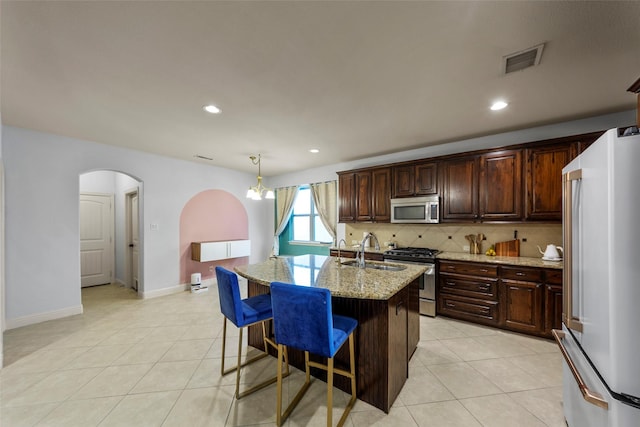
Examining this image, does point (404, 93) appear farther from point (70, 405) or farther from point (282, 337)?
point (70, 405)

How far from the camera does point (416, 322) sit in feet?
8.59

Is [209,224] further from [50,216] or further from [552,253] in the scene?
[552,253]

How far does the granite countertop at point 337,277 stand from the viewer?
1649mm

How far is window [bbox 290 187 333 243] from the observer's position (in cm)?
575

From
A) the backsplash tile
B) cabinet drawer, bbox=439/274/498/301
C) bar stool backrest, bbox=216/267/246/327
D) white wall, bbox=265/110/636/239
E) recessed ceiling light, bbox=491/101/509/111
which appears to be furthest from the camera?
the backsplash tile

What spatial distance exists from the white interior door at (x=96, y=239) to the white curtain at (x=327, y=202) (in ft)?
15.6

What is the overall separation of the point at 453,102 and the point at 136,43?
273cm

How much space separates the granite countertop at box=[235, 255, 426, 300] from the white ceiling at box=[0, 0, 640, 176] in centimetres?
166

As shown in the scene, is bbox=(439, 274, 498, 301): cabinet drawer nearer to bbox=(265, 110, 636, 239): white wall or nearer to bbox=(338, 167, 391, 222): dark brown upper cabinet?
bbox=(338, 167, 391, 222): dark brown upper cabinet

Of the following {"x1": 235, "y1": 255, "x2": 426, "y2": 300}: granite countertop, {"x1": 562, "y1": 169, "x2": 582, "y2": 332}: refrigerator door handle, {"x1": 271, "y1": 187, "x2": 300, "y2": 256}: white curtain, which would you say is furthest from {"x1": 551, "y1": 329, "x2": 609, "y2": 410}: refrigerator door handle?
{"x1": 271, "y1": 187, "x2": 300, "y2": 256}: white curtain

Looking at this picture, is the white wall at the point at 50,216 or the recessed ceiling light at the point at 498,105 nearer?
the recessed ceiling light at the point at 498,105

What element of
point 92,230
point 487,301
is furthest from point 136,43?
point 92,230

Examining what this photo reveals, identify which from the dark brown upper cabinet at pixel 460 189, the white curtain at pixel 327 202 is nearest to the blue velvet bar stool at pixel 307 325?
the dark brown upper cabinet at pixel 460 189

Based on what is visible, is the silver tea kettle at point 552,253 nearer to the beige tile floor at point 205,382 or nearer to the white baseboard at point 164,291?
the beige tile floor at point 205,382
